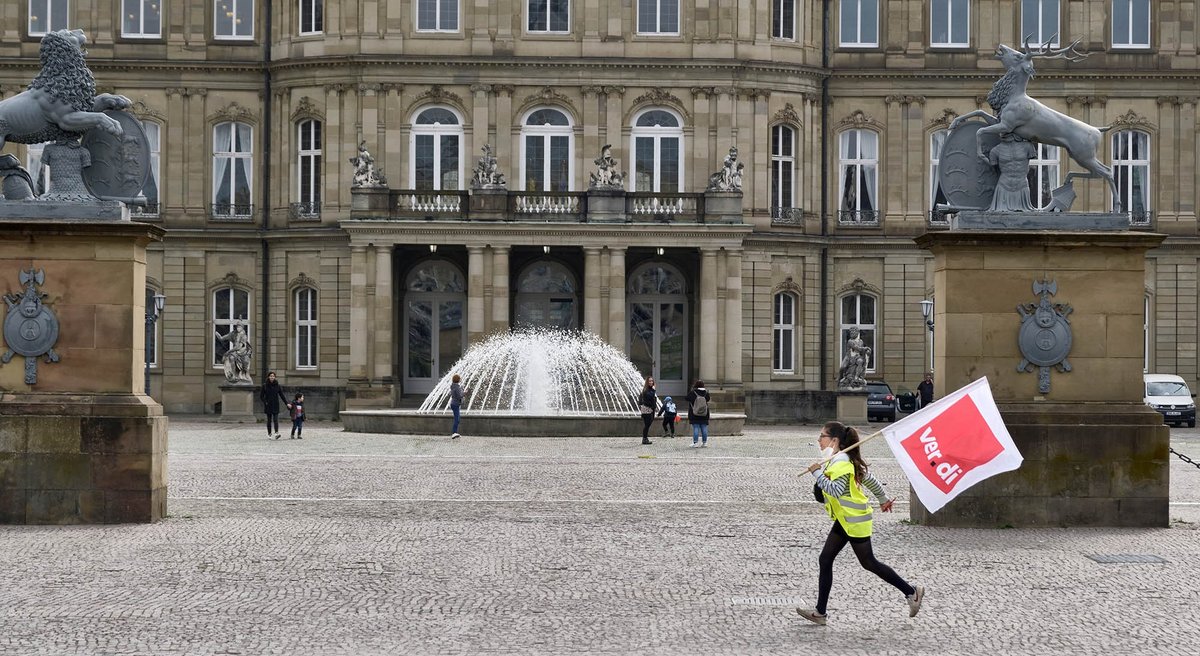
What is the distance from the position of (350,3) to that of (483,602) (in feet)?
140

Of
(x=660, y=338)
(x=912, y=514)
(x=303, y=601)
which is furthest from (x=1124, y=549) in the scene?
(x=660, y=338)

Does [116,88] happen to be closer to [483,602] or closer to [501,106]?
[501,106]

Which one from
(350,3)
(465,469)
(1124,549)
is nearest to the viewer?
(1124,549)

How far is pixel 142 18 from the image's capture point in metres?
57.2

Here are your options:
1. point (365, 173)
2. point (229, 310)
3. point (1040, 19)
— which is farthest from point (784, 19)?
point (229, 310)

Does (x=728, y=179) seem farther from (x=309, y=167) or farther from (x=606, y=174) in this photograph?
(x=309, y=167)

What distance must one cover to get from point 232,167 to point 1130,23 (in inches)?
1156

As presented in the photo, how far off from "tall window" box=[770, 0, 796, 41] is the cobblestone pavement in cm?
3285

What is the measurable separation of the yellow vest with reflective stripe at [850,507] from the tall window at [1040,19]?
46.4 meters

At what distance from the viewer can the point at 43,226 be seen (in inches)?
794

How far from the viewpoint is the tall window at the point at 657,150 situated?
56.0 metres

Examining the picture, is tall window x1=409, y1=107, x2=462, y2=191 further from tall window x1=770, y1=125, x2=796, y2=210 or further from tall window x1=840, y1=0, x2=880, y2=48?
tall window x1=840, y1=0, x2=880, y2=48

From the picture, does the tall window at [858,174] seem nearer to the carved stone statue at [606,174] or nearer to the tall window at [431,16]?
the carved stone statue at [606,174]

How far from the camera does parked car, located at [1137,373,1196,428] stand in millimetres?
52531
